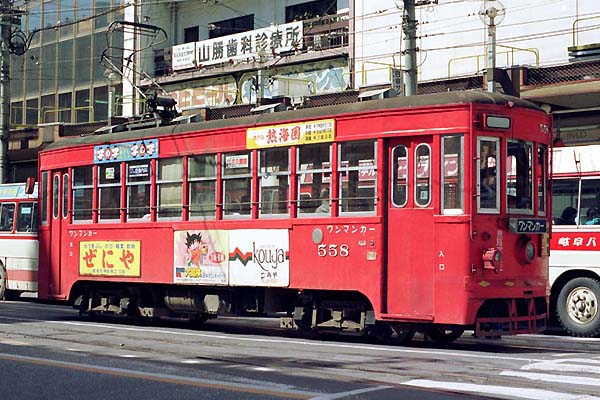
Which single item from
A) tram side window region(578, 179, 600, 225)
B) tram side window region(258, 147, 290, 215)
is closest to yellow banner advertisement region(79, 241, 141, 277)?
tram side window region(258, 147, 290, 215)

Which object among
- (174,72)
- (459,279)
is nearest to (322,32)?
(174,72)

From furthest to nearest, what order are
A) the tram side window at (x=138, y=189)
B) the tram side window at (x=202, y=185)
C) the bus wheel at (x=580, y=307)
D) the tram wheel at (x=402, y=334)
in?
1. the tram side window at (x=138, y=189)
2. the bus wheel at (x=580, y=307)
3. the tram side window at (x=202, y=185)
4. the tram wheel at (x=402, y=334)

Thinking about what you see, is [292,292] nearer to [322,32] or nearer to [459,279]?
[459,279]

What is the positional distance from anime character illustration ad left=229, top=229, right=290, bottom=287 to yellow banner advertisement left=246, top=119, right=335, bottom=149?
52.9 inches

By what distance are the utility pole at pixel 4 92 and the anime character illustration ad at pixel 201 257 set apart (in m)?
14.8

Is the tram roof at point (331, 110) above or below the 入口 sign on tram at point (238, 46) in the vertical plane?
below

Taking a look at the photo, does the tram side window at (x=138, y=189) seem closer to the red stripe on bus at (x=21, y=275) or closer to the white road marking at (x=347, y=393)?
the red stripe on bus at (x=21, y=275)

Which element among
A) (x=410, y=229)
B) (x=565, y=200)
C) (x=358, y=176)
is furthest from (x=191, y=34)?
(x=410, y=229)

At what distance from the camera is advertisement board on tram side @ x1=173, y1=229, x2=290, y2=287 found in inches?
592

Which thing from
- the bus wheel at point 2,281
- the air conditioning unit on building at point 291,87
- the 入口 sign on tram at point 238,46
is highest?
the 入口 sign on tram at point 238,46

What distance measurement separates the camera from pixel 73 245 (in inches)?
727

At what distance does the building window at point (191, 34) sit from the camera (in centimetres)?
4044

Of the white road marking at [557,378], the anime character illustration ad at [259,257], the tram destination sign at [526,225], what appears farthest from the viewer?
the anime character illustration ad at [259,257]

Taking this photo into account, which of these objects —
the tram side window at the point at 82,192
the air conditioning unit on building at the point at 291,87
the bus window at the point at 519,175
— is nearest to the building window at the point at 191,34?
the air conditioning unit on building at the point at 291,87
